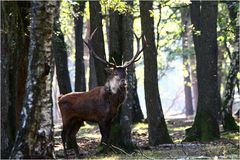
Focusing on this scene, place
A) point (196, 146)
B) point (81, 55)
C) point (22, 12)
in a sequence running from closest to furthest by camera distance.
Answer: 1. point (22, 12)
2. point (196, 146)
3. point (81, 55)

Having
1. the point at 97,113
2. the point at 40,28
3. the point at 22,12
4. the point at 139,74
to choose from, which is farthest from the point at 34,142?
the point at 139,74

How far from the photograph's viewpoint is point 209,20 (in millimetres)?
16859

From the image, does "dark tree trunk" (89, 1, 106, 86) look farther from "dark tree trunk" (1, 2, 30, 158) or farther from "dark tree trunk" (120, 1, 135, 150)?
→ "dark tree trunk" (1, 2, 30, 158)

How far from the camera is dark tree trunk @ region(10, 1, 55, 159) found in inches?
305

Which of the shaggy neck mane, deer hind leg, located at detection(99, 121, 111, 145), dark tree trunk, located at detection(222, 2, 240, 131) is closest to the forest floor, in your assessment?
deer hind leg, located at detection(99, 121, 111, 145)

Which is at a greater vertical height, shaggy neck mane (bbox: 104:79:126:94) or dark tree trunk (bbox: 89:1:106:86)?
dark tree trunk (bbox: 89:1:106:86)

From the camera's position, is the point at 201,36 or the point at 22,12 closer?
the point at 22,12

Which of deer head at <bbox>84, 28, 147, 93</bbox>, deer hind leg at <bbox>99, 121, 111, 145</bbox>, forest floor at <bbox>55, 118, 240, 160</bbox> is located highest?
deer head at <bbox>84, 28, 147, 93</bbox>

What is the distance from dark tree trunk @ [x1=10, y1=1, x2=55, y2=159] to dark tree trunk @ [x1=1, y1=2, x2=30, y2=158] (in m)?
1.59

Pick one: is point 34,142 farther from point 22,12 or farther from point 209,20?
point 209,20

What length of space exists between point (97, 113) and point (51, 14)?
5.91 meters

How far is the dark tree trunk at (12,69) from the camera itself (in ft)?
31.2

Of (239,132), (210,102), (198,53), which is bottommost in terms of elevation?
(239,132)

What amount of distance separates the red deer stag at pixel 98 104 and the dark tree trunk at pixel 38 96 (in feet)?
16.7
